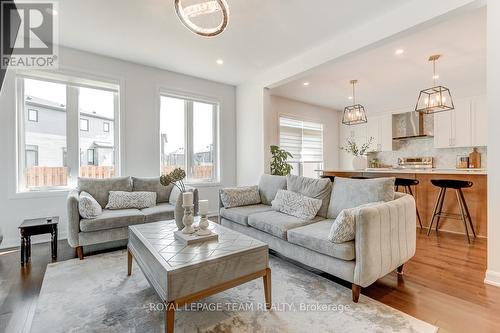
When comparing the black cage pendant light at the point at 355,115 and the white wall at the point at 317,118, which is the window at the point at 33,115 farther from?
the black cage pendant light at the point at 355,115

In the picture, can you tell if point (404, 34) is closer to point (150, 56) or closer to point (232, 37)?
point (232, 37)

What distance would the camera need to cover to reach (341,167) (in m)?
7.96

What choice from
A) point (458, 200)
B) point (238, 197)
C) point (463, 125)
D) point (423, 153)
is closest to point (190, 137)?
point (238, 197)

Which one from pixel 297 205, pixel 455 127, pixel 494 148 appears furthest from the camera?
Answer: pixel 455 127

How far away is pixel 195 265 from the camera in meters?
1.59

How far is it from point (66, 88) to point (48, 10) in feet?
4.23

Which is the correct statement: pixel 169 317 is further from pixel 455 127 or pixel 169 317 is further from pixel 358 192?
pixel 455 127

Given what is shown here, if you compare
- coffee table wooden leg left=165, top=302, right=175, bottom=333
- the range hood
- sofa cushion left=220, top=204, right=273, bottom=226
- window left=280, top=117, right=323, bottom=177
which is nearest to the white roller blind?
window left=280, top=117, right=323, bottom=177

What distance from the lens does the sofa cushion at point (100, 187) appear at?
349cm

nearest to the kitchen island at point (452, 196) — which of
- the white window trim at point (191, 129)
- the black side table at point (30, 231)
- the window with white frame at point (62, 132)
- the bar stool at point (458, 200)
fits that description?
the bar stool at point (458, 200)

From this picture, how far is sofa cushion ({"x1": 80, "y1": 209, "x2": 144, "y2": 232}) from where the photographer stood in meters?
2.90

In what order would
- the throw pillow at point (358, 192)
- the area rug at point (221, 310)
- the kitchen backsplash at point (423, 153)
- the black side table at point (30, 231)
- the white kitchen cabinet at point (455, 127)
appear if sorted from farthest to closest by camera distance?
1. the kitchen backsplash at point (423, 153)
2. the white kitchen cabinet at point (455, 127)
3. the black side table at point (30, 231)
4. the throw pillow at point (358, 192)
5. the area rug at point (221, 310)

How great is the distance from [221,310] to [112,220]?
191cm

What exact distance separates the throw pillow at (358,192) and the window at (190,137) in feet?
9.89
